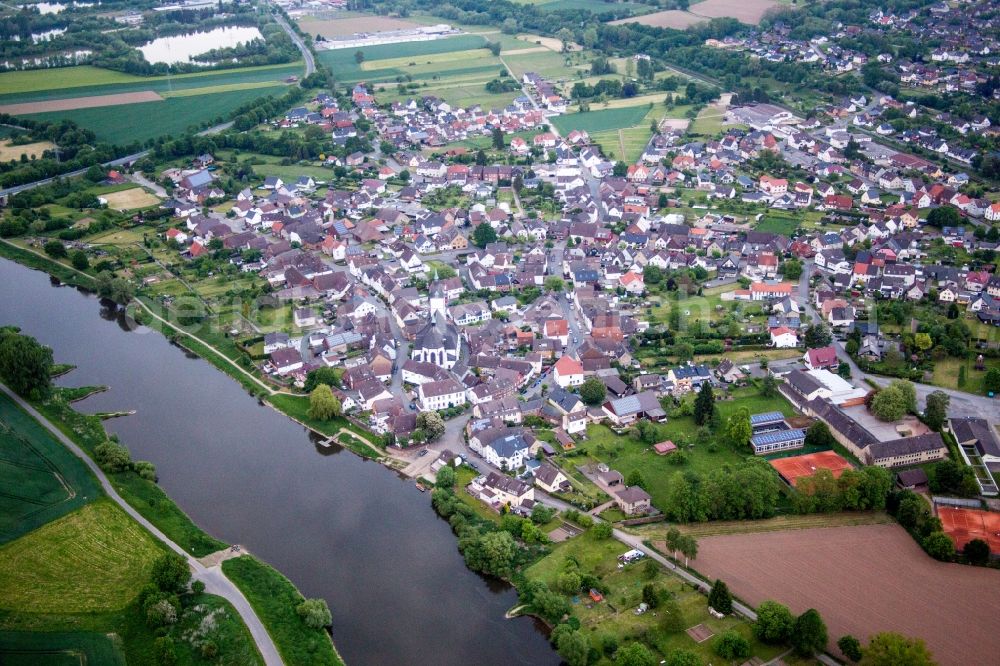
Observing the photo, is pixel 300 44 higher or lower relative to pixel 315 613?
higher

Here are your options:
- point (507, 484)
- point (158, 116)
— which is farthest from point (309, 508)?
point (158, 116)

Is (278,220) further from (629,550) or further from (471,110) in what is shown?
(629,550)

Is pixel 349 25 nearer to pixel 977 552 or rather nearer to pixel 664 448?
pixel 664 448

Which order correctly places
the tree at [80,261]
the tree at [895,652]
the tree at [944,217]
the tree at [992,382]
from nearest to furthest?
1. the tree at [895,652]
2. the tree at [992,382]
3. the tree at [80,261]
4. the tree at [944,217]

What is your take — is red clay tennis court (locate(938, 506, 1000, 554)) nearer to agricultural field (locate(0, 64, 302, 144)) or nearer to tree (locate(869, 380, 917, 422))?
tree (locate(869, 380, 917, 422))

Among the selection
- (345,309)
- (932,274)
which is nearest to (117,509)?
(345,309)

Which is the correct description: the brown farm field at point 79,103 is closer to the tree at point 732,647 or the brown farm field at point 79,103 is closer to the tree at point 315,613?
the tree at point 315,613

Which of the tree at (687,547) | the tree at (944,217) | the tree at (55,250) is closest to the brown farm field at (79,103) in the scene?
the tree at (55,250)
